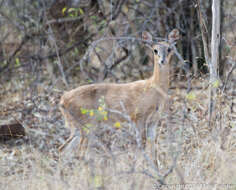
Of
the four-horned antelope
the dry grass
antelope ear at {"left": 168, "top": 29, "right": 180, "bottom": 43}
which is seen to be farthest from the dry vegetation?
antelope ear at {"left": 168, "top": 29, "right": 180, "bottom": 43}

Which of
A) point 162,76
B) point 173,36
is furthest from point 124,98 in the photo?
point 173,36

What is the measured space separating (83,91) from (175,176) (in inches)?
90.2

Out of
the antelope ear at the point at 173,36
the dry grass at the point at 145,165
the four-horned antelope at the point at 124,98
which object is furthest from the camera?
the antelope ear at the point at 173,36

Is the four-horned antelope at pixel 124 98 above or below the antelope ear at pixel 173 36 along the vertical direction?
below

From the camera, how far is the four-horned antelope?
19.9 ft

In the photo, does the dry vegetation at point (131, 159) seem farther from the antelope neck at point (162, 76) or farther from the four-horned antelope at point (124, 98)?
the antelope neck at point (162, 76)

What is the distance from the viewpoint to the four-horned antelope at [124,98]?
6.07m

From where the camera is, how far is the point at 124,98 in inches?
249

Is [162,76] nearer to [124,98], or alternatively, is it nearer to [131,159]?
[124,98]

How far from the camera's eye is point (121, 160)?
465cm

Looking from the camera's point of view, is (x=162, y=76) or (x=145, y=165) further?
(x=162, y=76)

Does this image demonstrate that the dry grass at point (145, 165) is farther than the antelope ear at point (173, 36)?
No

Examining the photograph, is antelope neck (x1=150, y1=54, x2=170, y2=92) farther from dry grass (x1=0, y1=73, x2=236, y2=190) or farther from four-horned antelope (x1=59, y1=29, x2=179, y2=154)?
dry grass (x1=0, y1=73, x2=236, y2=190)

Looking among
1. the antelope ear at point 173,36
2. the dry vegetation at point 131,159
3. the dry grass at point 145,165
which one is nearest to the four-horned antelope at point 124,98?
the antelope ear at point 173,36
